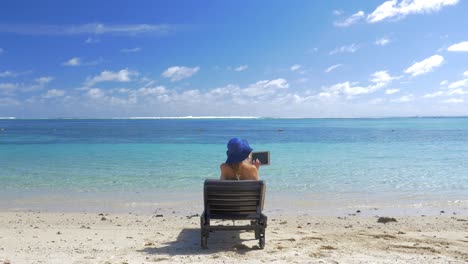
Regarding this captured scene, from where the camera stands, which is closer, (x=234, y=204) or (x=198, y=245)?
(x=234, y=204)

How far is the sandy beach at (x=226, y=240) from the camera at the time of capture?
21.6 ft

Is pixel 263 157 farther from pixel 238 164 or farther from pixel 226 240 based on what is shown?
pixel 226 240

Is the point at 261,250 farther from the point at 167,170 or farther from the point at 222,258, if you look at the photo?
the point at 167,170

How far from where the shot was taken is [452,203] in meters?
12.1

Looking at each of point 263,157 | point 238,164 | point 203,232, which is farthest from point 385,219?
point 203,232

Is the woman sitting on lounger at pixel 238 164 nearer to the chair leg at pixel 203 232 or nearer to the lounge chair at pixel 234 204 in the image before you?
the lounge chair at pixel 234 204

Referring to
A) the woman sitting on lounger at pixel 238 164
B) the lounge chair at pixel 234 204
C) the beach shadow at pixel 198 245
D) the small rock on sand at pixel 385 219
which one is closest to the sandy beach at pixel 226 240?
the beach shadow at pixel 198 245

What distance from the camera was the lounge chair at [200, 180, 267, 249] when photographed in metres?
6.92

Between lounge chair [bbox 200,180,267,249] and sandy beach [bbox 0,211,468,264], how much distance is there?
396mm

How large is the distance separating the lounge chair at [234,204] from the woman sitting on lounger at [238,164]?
0.63 metres

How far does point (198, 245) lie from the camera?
24.4 feet

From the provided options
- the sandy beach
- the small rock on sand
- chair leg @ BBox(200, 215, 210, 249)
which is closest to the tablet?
the sandy beach

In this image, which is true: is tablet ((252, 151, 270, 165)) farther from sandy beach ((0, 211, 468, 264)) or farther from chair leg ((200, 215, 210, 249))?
chair leg ((200, 215, 210, 249))

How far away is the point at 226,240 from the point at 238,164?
137cm
